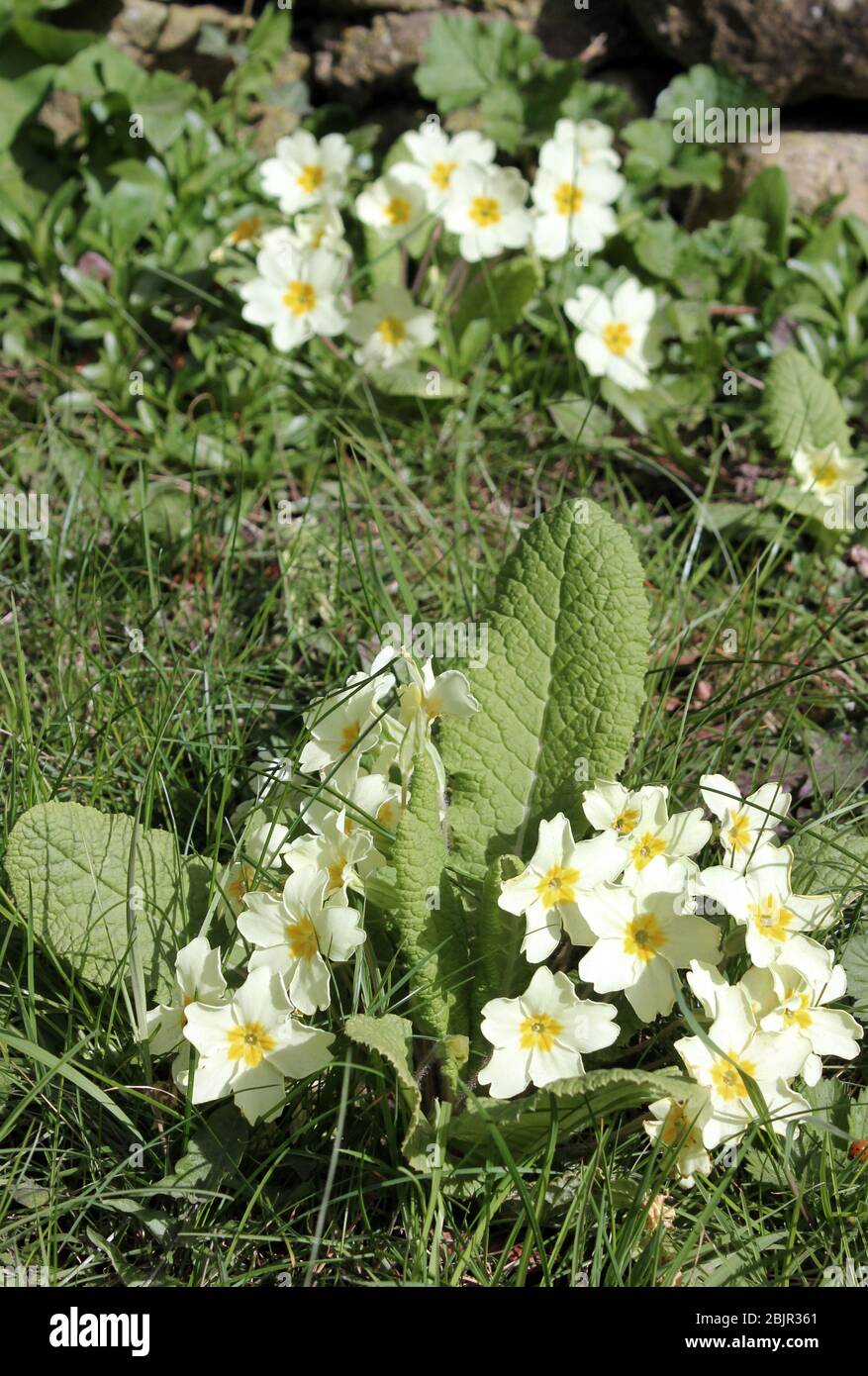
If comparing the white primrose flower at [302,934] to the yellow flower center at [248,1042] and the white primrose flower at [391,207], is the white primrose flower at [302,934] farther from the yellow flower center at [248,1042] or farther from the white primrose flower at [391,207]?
Result: the white primrose flower at [391,207]

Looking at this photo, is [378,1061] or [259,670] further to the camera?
[259,670]

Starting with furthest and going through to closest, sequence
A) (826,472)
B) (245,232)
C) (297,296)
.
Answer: (245,232) < (297,296) < (826,472)

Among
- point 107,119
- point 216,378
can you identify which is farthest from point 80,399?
point 107,119

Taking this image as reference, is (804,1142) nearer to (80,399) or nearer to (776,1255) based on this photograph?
(776,1255)

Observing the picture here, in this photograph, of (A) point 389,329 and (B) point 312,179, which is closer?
(A) point 389,329

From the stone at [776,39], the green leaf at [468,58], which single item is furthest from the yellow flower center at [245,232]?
the stone at [776,39]

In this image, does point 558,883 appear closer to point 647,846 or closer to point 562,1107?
point 647,846

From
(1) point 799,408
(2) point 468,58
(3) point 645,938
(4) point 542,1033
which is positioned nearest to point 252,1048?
(4) point 542,1033
